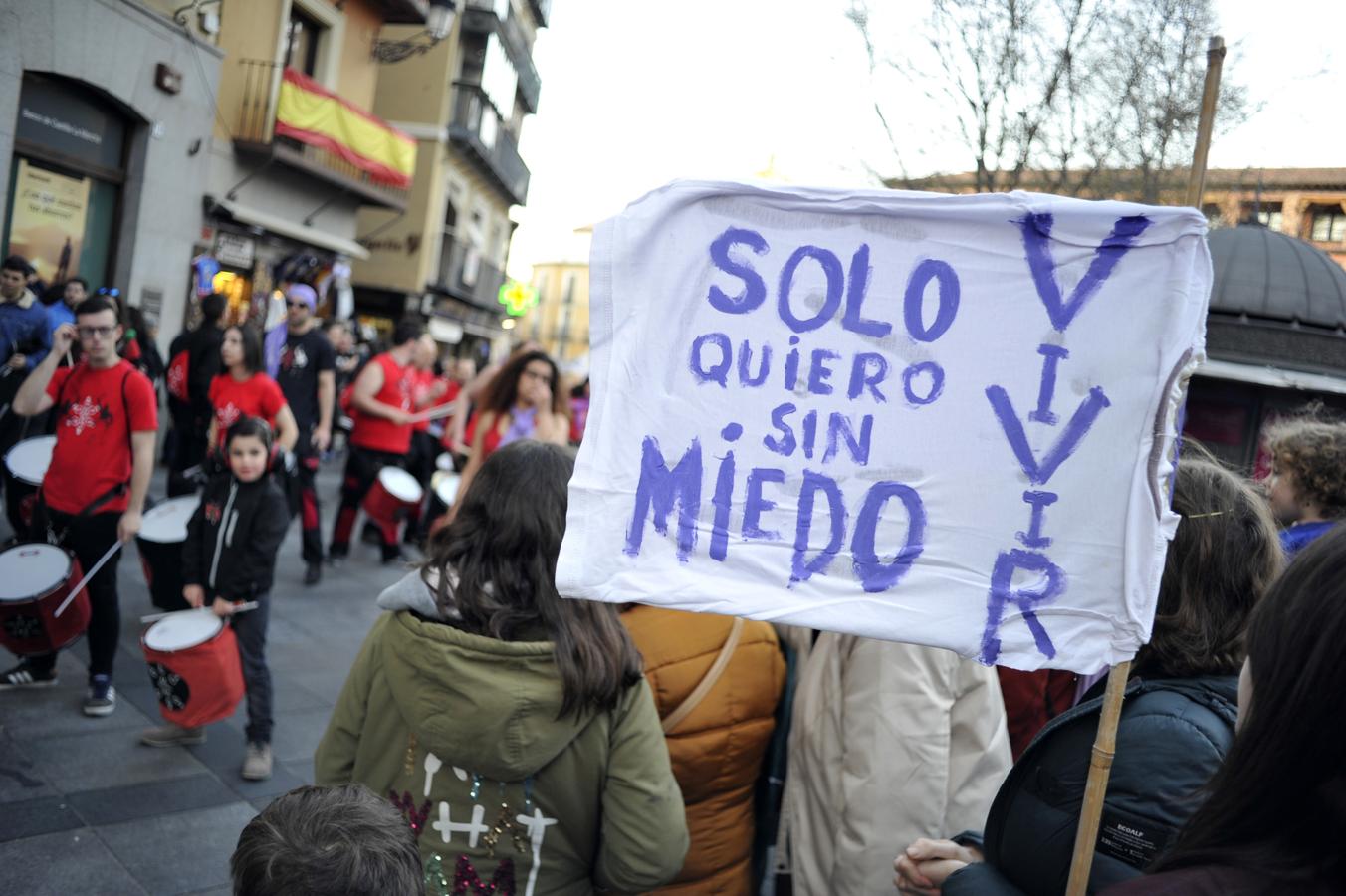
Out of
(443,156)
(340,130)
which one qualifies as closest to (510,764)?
(340,130)

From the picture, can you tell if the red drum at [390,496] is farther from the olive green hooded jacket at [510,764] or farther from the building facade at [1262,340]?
the building facade at [1262,340]

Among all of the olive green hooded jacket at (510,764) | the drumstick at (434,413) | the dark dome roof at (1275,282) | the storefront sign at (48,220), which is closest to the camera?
the olive green hooded jacket at (510,764)

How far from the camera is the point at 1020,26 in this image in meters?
11.6

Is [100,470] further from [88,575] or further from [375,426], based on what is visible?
[375,426]

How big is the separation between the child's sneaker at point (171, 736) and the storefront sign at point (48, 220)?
814cm

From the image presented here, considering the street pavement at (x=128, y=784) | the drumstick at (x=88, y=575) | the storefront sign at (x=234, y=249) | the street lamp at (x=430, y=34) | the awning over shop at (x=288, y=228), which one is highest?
the street lamp at (x=430, y=34)

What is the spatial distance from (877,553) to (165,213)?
42.9ft

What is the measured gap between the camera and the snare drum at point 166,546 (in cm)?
481

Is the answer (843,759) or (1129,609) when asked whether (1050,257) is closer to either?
(1129,609)

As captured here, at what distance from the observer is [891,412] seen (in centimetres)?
185

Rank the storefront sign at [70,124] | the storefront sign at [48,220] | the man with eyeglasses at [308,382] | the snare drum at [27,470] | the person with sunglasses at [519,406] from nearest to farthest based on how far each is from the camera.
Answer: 1. the snare drum at [27,470]
2. the person with sunglasses at [519,406]
3. the man with eyeglasses at [308,382]
4. the storefront sign at [70,124]
5. the storefront sign at [48,220]

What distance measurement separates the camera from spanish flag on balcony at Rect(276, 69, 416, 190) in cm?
1488

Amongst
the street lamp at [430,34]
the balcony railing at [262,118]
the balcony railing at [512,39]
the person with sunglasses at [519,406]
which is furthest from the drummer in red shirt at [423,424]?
the balcony railing at [512,39]

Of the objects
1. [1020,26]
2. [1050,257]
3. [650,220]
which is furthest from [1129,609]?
[1020,26]
